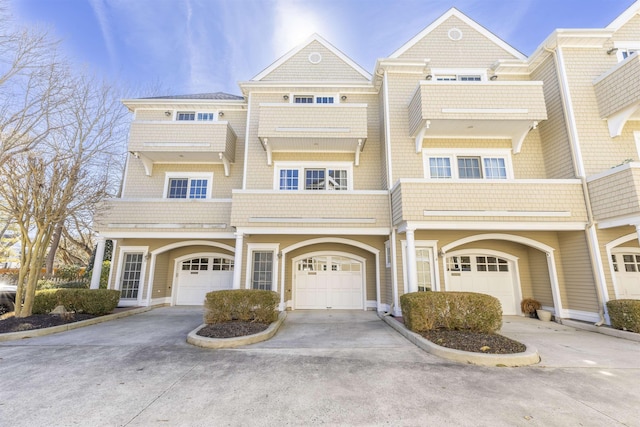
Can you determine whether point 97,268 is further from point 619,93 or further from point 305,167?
point 619,93

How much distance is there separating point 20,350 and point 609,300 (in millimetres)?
14182

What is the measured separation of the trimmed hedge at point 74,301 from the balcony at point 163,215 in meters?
2.21

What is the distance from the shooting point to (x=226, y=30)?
16219 millimetres

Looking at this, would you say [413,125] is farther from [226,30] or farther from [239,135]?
[226,30]

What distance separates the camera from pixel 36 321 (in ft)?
24.8

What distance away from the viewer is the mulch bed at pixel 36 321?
6.90 meters

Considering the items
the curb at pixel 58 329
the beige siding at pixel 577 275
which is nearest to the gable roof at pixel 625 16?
the beige siding at pixel 577 275

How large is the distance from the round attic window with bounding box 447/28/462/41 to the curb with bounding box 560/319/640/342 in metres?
10.8

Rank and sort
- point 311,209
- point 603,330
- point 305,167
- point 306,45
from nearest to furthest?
point 603,330 < point 311,209 < point 305,167 < point 306,45

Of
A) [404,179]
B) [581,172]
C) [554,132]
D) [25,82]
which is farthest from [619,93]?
[25,82]

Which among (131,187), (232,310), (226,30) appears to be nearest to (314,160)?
(232,310)

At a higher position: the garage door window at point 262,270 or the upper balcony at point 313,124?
the upper balcony at point 313,124

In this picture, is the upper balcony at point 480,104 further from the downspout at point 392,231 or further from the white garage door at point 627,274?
the white garage door at point 627,274

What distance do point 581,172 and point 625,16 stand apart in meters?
6.28
